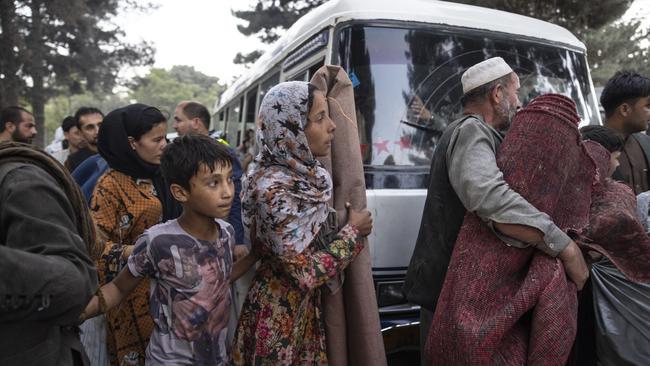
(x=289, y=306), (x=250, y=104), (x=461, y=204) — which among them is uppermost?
(x=250, y=104)

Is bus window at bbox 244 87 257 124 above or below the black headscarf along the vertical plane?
above

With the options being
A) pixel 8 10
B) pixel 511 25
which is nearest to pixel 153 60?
pixel 8 10

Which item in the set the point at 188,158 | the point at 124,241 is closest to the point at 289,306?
the point at 188,158

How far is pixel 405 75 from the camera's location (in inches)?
139

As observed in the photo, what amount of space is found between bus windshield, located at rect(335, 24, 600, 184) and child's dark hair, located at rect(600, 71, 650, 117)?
2.10ft

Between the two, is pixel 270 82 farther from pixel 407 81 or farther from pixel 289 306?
pixel 289 306

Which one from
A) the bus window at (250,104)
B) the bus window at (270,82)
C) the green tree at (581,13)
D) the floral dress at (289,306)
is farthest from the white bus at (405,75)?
the green tree at (581,13)

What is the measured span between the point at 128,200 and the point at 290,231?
822 mm

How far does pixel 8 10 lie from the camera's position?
48.1 feet

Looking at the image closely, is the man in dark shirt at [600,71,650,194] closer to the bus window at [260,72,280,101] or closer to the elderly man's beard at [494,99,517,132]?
the elderly man's beard at [494,99,517,132]

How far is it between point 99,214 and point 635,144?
3.38 meters

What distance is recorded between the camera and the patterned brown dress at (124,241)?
232cm

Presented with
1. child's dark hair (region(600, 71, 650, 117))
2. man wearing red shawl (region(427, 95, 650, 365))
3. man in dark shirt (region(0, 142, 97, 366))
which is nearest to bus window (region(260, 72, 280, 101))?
child's dark hair (region(600, 71, 650, 117))

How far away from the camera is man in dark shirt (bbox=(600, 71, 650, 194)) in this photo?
345cm
